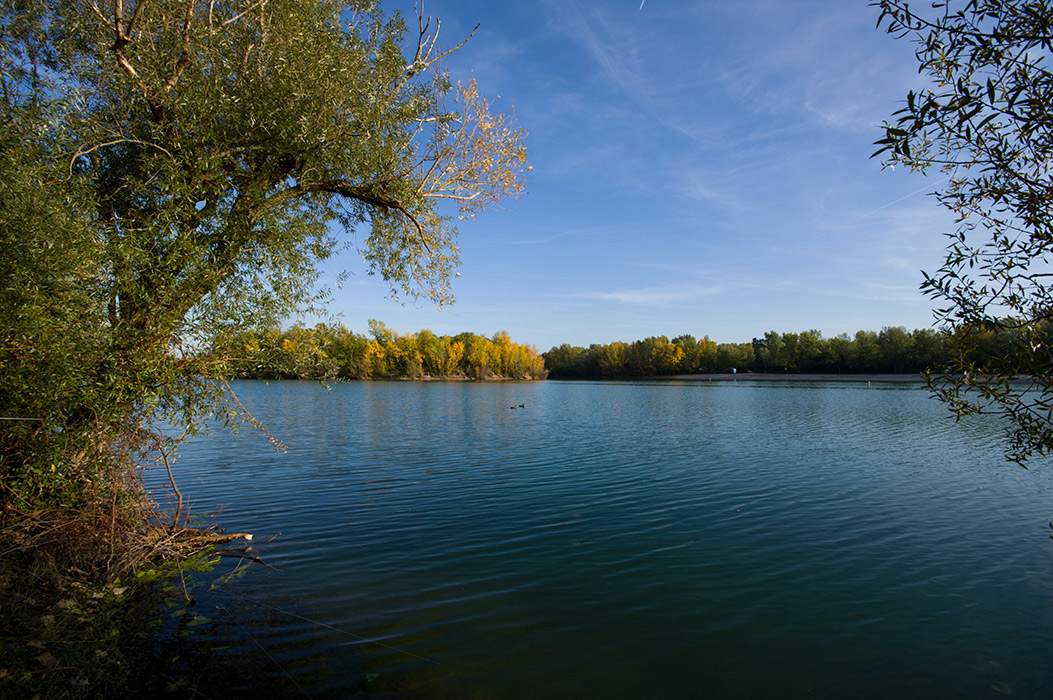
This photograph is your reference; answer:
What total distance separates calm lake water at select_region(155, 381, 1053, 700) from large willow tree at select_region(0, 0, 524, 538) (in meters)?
3.60

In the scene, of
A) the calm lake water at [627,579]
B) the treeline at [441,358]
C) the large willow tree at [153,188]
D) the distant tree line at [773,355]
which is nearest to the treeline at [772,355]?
the distant tree line at [773,355]

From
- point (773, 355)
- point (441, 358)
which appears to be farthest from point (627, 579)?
point (773, 355)

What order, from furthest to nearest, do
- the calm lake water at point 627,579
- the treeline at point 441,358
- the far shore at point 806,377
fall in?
the treeline at point 441,358
the far shore at point 806,377
the calm lake water at point 627,579

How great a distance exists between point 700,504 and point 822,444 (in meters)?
15.0

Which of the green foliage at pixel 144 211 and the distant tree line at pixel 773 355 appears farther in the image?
the distant tree line at pixel 773 355

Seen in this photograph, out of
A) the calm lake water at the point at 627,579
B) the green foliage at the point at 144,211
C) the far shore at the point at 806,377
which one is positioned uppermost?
the green foliage at the point at 144,211

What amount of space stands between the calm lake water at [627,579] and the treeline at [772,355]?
334ft

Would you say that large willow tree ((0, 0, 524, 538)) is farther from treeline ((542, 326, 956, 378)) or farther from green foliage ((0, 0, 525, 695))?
treeline ((542, 326, 956, 378))

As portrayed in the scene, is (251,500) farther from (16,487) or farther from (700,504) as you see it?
(700,504)

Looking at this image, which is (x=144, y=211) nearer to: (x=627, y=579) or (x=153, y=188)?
(x=153, y=188)

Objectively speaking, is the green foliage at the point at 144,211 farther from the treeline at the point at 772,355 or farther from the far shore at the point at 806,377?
the far shore at the point at 806,377

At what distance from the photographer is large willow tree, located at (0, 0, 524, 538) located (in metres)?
6.54

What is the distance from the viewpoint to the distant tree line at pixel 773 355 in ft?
379

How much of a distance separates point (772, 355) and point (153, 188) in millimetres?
161777
